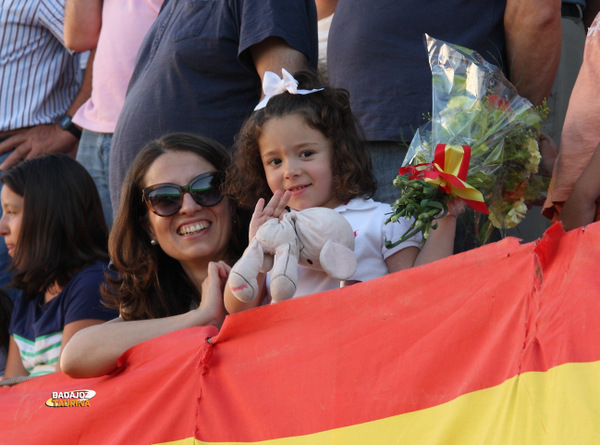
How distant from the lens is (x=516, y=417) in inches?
73.7

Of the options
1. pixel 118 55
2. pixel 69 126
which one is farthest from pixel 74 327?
pixel 69 126

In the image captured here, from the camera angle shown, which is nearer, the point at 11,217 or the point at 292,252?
the point at 292,252

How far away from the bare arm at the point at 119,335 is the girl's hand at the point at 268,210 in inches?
14.5

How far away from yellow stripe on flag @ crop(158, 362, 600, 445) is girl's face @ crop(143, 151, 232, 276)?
139 cm

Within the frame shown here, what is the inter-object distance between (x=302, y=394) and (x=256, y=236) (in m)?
0.57

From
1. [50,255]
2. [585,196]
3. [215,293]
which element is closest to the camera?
[585,196]

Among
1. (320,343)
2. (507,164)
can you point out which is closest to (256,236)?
(320,343)

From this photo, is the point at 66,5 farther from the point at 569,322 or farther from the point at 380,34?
the point at 569,322

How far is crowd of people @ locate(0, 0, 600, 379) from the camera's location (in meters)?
2.97

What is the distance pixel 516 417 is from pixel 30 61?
4.35m

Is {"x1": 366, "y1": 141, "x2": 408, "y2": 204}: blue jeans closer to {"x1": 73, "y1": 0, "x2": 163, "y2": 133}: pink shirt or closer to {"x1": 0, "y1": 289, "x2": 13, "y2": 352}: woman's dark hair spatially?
{"x1": 73, "y1": 0, "x2": 163, "y2": 133}: pink shirt

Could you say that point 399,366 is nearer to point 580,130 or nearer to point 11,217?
point 580,130

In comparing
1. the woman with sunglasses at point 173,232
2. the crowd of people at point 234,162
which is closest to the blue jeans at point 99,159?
the crowd of people at point 234,162

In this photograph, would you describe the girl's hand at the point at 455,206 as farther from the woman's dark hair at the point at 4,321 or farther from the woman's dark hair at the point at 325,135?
the woman's dark hair at the point at 4,321
